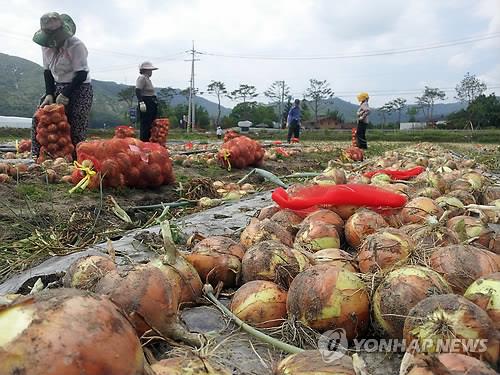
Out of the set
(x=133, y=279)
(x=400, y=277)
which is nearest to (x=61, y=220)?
(x=133, y=279)

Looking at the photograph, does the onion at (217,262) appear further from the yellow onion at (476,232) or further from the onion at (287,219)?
the yellow onion at (476,232)

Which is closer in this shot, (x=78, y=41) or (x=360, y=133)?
(x=78, y=41)

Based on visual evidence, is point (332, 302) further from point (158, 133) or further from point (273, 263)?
point (158, 133)

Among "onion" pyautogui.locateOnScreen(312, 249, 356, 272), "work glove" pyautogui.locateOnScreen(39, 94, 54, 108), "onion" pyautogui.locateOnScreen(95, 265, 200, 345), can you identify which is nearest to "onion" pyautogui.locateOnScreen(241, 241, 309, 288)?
"onion" pyautogui.locateOnScreen(312, 249, 356, 272)

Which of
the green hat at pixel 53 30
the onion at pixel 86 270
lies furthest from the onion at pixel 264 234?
the green hat at pixel 53 30

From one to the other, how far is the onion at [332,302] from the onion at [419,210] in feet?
3.98

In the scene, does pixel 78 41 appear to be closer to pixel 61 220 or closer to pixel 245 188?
pixel 245 188

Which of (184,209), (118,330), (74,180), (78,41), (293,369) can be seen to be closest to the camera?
(118,330)

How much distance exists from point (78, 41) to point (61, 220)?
4.54m

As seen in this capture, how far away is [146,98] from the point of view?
9.90 metres

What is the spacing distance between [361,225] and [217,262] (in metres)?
0.79

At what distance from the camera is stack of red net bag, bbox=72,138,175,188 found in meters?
5.00

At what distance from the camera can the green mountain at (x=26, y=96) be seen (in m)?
87.8

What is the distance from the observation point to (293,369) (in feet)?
3.94
